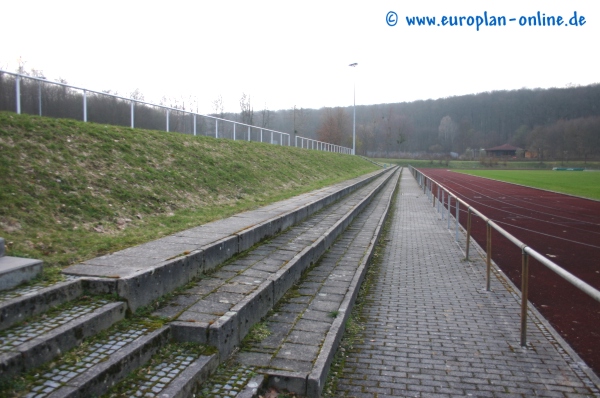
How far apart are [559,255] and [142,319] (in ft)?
29.6

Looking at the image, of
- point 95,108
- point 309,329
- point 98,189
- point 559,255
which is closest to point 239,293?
point 309,329

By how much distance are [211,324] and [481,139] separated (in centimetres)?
16357

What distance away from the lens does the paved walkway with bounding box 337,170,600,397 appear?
12.3ft

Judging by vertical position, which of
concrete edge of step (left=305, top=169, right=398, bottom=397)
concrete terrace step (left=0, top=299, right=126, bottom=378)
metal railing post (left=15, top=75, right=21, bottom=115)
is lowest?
concrete edge of step (left=305, top=169, right=398, bottom=397)

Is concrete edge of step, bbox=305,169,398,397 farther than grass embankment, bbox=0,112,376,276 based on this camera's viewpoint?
No

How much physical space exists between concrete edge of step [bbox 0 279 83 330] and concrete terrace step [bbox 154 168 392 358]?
0.71m

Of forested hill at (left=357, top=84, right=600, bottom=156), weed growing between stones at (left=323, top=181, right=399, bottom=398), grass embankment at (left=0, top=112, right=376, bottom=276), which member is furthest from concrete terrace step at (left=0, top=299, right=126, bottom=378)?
forested hill at (left=357, top=84, right=600, bottom=156)

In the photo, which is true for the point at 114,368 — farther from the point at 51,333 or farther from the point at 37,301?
the point at 37,301

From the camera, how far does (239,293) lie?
4512 mm

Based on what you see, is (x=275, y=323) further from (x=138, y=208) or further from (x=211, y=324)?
(x=138, y=208)

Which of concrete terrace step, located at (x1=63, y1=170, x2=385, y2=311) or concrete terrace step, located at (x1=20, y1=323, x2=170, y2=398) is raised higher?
concrete terrace step, located at (x1=63, y1=170, x2=385, y2=311)

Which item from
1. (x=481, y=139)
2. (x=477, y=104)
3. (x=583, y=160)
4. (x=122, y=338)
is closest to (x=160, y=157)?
(x=122, y=338)

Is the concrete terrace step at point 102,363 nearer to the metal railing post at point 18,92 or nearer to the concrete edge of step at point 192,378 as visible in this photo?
the concrete edge of step at point 192,378

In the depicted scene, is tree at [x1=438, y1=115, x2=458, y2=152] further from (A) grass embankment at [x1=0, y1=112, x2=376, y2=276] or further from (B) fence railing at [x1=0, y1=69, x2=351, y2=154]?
(A) grass embankment at [x1=0, y1=112, x2=376, y2=276]
